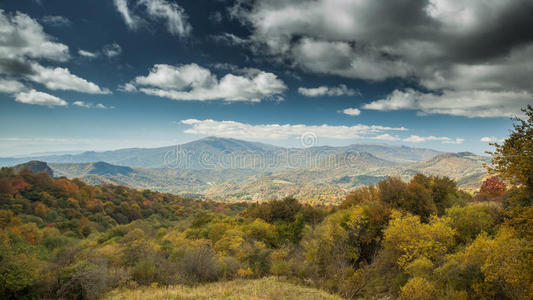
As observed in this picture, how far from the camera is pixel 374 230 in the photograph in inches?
1178

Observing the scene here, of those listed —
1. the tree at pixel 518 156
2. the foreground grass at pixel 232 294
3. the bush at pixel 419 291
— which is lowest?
the foreground grass at pixel 232 294

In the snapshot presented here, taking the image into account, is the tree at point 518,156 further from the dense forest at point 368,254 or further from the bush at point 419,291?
the bush at point 419,291

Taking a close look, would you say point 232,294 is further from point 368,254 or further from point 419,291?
point 368,254

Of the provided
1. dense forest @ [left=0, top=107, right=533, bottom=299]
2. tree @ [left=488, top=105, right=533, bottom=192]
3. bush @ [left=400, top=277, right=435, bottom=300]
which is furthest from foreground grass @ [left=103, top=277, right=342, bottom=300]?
tree @ [left=488, top=105, right=533, bottom=192]

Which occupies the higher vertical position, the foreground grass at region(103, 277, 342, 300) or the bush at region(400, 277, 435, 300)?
the bush at region(400, 277, 435, 300)

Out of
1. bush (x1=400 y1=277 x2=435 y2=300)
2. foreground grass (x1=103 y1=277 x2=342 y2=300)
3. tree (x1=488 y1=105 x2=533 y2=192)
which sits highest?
tree (x1=488 y1=105 x2=533 y2=192)

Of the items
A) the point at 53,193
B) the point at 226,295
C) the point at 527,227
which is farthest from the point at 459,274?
the point at 53,193

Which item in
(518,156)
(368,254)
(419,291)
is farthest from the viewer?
(368,254)

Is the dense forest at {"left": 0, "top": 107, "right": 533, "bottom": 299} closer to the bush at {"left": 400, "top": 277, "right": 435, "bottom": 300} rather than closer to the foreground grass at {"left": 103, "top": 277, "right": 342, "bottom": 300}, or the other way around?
the bush at {"left": 400, "top": 277, "right": 435, "bottom": 300}

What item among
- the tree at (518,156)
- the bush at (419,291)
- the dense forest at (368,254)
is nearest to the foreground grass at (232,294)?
the dense forest at (368,254)

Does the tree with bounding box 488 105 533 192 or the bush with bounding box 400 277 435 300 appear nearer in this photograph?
the tree with bounding box 488 105 533 192

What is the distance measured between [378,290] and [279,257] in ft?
40.7

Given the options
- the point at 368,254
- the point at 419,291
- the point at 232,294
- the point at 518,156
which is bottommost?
the point at 368,254

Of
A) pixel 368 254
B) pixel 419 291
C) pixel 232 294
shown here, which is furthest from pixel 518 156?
pixel 368 254
